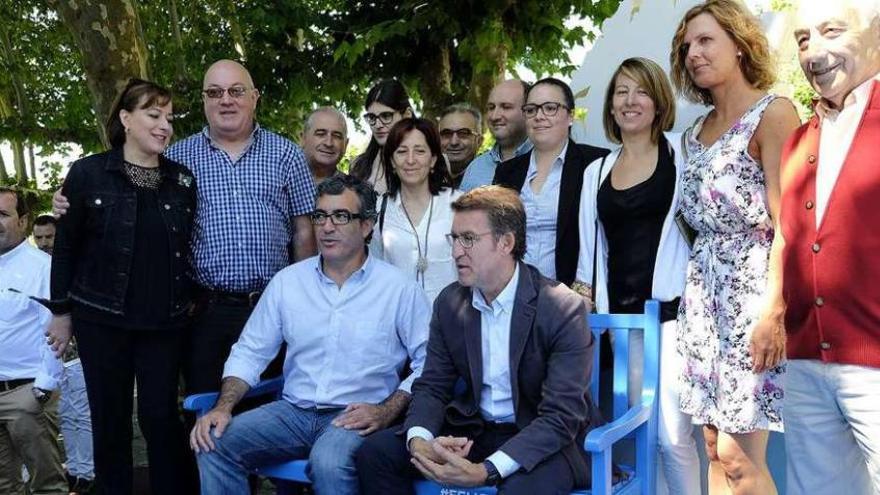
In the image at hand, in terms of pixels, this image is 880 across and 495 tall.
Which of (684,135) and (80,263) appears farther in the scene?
(80,263)

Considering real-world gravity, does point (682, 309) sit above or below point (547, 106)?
below

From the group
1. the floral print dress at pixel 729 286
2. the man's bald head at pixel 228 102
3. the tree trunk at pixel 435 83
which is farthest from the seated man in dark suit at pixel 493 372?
the tree trunk at pixel 435 83

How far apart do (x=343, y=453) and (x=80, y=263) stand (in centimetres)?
149

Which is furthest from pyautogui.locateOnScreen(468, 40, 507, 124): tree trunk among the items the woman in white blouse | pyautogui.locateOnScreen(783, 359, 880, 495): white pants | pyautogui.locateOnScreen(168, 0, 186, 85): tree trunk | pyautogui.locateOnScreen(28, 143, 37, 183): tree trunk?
pyautogui.locateOnScreen(28, 143, 37, 183): tree trunk

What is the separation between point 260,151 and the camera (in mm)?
4090

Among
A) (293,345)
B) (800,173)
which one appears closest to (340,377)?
(293,345)

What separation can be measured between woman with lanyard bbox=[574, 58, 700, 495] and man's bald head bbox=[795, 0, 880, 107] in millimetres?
908

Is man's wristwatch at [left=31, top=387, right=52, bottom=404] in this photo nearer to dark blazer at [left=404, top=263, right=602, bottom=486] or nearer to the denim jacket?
the denim jacket

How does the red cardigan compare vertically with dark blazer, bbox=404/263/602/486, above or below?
above

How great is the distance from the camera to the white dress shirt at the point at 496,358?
3166 millimetres

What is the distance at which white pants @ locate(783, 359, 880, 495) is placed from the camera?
235 centimetres

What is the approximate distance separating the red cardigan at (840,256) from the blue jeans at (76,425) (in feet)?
14.6

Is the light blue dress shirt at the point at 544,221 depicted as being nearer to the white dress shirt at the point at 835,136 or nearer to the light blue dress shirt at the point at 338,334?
the light blue dress shirt at the point at 338,334

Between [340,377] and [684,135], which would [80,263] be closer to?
[340,377]
